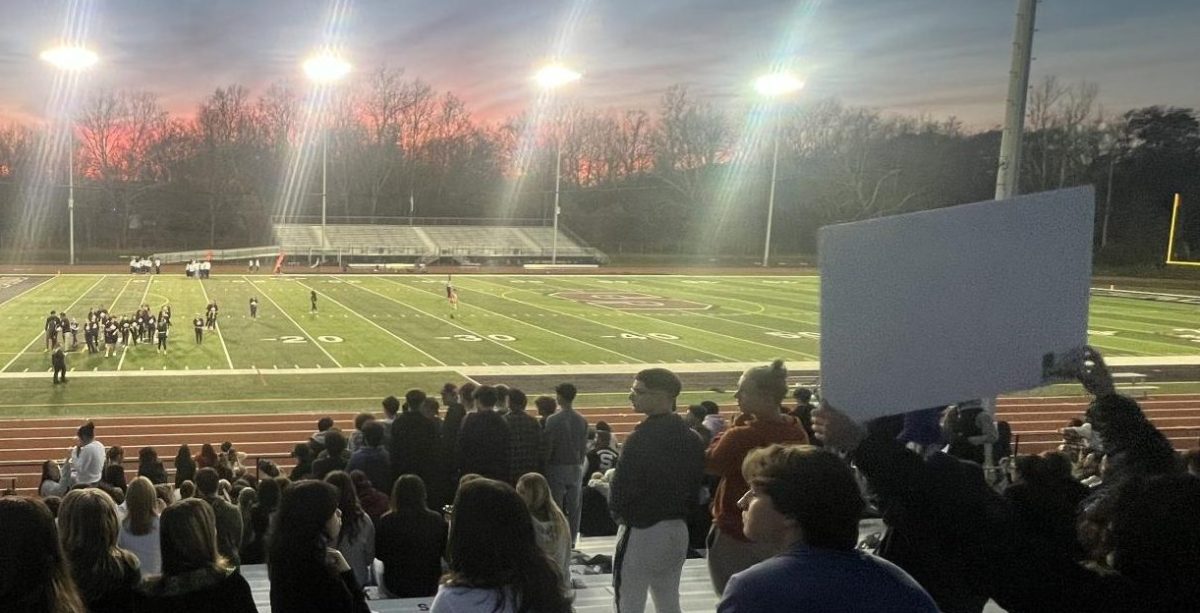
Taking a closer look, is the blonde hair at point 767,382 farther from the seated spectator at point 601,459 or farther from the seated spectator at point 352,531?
the seated spectator at point 601,459

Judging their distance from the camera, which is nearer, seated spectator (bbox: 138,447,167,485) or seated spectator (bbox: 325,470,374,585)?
seated spectator (bbox: 325,470,374,585)

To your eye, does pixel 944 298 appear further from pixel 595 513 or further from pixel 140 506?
pixel 595 513

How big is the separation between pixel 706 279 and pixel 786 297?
465 inches

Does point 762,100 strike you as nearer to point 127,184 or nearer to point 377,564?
point 127,184

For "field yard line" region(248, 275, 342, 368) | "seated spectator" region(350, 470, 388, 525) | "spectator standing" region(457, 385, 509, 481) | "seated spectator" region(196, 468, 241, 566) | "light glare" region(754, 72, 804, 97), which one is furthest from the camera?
"light glare" region(754, 72, 804, 97)

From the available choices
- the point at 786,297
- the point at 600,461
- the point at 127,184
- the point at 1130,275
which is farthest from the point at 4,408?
the point at 127,184

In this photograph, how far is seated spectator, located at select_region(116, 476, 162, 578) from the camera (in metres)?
4.84

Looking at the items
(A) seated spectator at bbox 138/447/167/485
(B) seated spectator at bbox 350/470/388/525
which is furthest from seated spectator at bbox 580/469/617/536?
(A) seated spectator at bbox 138/447/167/485

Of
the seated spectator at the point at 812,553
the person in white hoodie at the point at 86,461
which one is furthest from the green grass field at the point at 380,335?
the seated spectator at the point at 812,553

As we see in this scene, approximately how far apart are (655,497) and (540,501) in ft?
1.96

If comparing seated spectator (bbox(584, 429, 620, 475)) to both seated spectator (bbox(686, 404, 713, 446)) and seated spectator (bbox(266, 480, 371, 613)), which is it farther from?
seated spectator (bbox(266, 480, 371, 613))

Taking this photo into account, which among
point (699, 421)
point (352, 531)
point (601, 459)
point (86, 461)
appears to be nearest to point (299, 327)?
point (86, 461)

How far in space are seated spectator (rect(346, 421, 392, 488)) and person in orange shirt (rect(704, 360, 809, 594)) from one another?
363cm

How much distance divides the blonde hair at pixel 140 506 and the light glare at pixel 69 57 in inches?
1988
